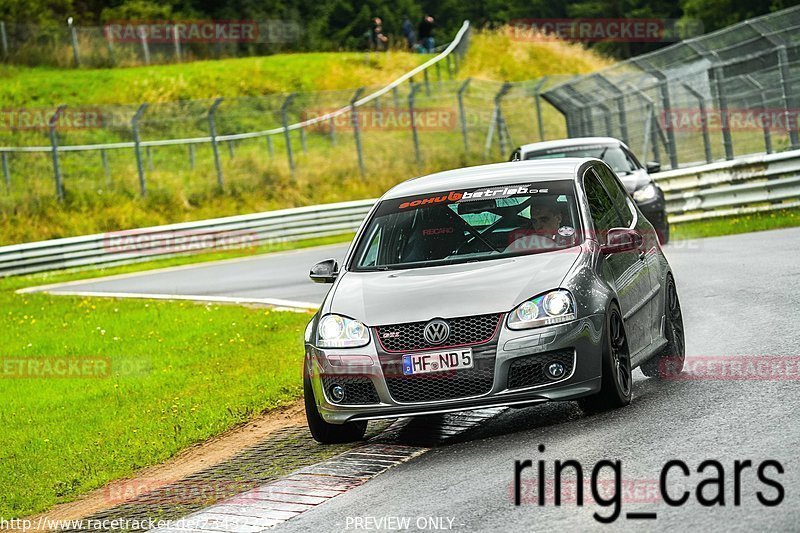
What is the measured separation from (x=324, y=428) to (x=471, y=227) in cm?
162

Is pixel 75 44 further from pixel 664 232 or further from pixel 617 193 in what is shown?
pixel 617 193

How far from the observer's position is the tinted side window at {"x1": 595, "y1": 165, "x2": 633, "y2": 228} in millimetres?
9508

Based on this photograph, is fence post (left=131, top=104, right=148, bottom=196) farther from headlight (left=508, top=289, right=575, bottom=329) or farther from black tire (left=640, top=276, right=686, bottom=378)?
headlight (left=508, top=289, right=575, bottom=329)

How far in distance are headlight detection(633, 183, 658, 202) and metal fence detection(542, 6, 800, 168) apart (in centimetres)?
413

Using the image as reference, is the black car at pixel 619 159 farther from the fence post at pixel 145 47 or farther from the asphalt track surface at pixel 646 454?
the fence post at pixel 145 47

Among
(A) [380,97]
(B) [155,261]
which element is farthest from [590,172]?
(A) [380,97]

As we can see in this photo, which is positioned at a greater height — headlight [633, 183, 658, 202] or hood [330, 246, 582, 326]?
hood [330, 246, 582, 326]

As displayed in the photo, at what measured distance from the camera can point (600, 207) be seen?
9094 millimetres

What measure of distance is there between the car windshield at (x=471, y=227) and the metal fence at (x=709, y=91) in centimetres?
1336

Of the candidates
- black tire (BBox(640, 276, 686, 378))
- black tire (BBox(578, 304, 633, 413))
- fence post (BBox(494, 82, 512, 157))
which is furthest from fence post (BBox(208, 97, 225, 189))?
black tire (BBox(578, 304, 633, 413))

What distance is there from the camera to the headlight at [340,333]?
7.88m

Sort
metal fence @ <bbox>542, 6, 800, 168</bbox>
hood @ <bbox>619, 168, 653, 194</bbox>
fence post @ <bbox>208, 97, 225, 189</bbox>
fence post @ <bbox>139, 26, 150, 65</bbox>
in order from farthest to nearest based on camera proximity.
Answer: fence post @ <bbox>139, 26, 150, 65</bbox> → fence post @ <bbox>208, 97, 225, 189</bbox> → metal fence @ <bbox>542, 6, 800, 168</bbox> → hood @ <bbox>619, 168, 653, 194</bbox>

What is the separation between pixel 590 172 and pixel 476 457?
107 inches

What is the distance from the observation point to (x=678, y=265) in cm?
1623
